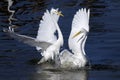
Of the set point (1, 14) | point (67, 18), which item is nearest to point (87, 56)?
point (67, 18)

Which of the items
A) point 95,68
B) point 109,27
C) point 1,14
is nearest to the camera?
point 95,68

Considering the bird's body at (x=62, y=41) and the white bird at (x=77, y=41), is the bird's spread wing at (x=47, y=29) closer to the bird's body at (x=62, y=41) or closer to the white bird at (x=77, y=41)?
the bird's body at (x=62, y=41)

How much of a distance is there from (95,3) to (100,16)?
367cm

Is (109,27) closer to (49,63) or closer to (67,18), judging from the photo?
(67,18)

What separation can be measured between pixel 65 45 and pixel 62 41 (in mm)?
2787

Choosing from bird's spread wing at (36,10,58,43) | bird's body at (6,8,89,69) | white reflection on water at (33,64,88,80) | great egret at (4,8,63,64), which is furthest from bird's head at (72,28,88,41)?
bird's spread wing at (36,10,58,43)

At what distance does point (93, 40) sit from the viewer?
21812mm

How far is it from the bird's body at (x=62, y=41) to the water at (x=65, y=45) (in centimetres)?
30

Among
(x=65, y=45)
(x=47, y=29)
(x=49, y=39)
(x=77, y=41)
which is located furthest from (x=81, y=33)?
(x=65, y=45)

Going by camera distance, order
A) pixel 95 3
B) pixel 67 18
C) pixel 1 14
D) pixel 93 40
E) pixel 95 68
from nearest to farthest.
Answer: pixel 95 68
pixel 93 40
pixel 67 18
pixel 1 14
pixel 95 3

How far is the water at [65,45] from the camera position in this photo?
18167 mm

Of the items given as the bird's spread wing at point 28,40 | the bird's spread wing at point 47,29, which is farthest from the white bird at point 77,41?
the bird's spread wing at point 47,29

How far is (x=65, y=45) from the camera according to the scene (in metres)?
21.6

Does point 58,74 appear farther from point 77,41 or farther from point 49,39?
point 49,39
